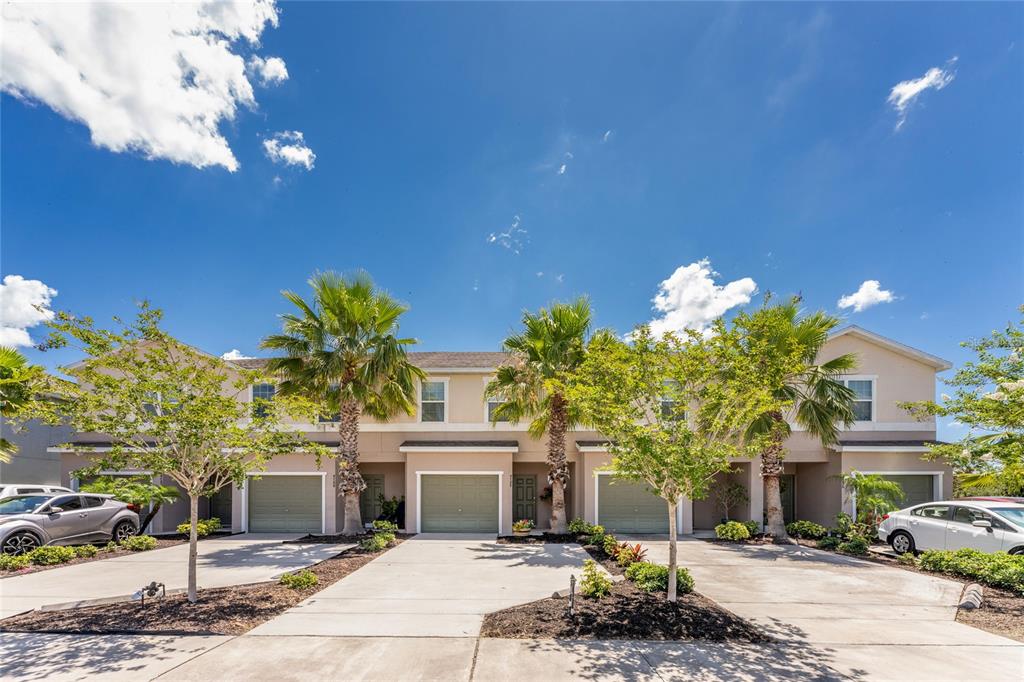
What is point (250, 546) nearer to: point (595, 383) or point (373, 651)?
point (373, 651)

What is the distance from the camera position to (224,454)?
26.6 feet

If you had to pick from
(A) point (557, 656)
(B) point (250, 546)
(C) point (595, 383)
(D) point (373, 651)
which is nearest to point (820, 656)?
(A) point (557, 656)

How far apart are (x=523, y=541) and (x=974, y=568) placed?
1005 centimetres

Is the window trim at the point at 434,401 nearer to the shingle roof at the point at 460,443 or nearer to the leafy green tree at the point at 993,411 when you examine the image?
the shingle roof at the point at 460,443

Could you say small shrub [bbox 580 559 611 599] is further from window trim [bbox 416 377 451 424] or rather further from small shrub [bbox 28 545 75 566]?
small shrub [bbox 28 545 75 566]

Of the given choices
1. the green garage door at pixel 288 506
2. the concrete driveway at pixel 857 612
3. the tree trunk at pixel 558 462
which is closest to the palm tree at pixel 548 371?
the tree trunk at pixel 558 462

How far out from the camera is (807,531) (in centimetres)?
1490

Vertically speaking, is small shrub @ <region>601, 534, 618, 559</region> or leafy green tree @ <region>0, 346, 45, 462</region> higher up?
leafy green tree @ <region>0, 346, 45, 462</region>

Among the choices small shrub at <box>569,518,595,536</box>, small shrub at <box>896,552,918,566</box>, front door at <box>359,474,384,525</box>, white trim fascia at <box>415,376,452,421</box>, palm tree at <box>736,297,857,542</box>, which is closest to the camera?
small shrub at <box>896,552,918,566</box>

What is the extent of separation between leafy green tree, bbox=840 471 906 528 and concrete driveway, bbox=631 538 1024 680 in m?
2.50

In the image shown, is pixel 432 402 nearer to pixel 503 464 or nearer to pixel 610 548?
pixel 503 464

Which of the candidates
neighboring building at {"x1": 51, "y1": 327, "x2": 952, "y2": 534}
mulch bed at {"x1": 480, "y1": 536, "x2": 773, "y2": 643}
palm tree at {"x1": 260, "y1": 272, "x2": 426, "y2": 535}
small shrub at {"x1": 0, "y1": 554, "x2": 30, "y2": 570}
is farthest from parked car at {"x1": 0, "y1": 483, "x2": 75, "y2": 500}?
mulch bed at {"x1": 480, "y1": 536, "x2": 773, "y2": 643}

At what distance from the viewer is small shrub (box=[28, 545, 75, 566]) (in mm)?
10758

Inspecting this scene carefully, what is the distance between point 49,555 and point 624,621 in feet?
41.7
